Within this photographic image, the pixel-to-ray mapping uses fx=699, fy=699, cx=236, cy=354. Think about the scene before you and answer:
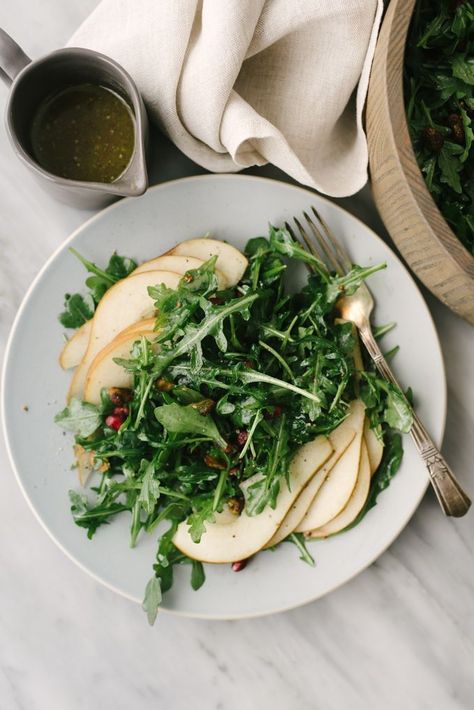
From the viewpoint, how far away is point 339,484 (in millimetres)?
1450

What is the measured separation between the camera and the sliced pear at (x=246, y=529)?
4.71ft

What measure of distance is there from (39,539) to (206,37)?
1.13 meters

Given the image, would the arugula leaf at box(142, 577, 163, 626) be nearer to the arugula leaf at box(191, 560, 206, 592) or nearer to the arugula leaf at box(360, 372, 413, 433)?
the arugula leaf at box(191, 560, 206, 592)

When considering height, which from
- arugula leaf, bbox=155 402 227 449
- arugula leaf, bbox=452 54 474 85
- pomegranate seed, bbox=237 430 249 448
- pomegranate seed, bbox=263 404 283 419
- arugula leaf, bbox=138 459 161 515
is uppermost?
arugula leaf, bbox=452 54 474 85

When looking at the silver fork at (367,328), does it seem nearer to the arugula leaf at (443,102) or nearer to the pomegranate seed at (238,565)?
the arugula leaf at (443,102)

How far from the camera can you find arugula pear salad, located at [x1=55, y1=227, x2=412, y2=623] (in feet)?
4.51

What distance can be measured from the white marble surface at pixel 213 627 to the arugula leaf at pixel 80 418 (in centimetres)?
25

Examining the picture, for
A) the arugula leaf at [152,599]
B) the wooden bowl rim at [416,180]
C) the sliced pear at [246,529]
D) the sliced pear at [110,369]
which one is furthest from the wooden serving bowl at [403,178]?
the arugula leaf at [152,599]

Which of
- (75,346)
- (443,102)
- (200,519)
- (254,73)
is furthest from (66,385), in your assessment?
(443,102)

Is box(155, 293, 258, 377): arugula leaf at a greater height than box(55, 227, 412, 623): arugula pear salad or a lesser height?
greater

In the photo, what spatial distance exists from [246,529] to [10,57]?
1.03 metres

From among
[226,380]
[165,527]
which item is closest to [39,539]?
[165,527]

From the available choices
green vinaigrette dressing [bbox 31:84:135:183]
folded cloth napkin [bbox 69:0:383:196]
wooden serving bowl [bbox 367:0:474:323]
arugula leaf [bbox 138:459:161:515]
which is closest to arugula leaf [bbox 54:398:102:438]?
arugula leaf [bbox 138:459:161:515]

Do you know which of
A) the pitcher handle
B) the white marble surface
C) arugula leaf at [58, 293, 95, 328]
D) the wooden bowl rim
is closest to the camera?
the wooden bowl rim
